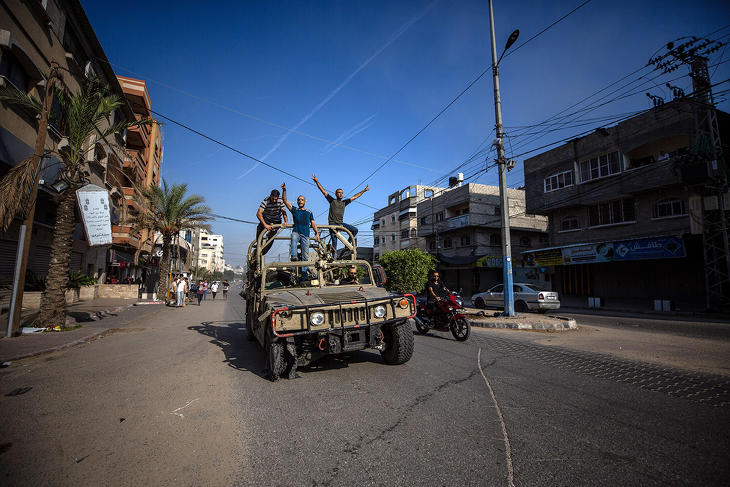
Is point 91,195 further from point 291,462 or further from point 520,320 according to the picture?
point 520,320

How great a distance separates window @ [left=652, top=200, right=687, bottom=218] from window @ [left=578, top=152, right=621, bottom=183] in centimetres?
343

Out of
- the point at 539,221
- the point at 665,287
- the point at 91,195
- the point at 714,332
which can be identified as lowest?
the point at 714,332

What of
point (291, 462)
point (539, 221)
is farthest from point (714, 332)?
point (539, 221)

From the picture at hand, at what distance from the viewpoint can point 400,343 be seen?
17.2 feet

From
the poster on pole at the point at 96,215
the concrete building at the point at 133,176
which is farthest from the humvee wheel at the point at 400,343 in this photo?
the concrete building at the point at 133,176

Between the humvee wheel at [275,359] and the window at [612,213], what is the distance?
25299 millimetres

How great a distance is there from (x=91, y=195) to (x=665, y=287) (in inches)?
1150

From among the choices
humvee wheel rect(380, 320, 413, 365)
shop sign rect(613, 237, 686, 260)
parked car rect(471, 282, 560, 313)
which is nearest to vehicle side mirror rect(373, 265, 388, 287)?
humvee wheel rect(380, 320, 413, 365)

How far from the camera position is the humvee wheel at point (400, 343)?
17.3ft

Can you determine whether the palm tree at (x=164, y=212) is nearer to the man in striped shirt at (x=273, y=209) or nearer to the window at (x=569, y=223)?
the man in striped shirt at (x=273, y=209)

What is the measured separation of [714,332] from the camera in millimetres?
10188

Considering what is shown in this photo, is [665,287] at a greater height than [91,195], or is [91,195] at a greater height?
[91,195]

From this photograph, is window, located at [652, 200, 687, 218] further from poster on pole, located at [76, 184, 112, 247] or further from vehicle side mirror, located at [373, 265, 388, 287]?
poster on pole, located at [76, 184, 112, 247]

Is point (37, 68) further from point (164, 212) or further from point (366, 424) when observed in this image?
point (366, 424)
